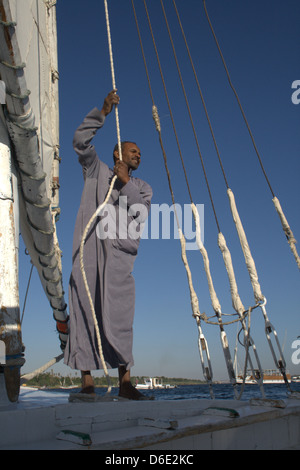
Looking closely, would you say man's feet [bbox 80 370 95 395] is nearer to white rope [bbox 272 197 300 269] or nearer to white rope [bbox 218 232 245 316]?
white rope [bbox 218 232 245 316]

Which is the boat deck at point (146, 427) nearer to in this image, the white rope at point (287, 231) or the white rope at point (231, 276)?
the white rope at point (231, 276)

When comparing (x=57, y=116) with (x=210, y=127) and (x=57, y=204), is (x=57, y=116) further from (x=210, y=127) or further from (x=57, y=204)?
(x=210, y=127)

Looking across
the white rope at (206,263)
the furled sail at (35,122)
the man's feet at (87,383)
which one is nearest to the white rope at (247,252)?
the white rope at (206,263)

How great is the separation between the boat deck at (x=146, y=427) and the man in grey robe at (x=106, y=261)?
0.41m

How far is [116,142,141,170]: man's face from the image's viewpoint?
11.1 feet

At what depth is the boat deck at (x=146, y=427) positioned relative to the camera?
1586 millimetres

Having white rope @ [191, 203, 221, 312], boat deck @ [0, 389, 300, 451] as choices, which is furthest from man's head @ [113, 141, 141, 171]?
boat deck @ [0, 389, 300, 451]

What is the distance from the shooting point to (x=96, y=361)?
2660 mm

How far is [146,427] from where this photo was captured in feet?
5.97

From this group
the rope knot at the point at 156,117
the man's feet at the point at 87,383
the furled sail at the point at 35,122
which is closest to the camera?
the furled sail at the point at 35,122


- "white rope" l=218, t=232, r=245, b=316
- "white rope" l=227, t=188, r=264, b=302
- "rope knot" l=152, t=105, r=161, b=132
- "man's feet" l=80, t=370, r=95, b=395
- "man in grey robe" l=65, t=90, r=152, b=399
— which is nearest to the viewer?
"man's feet" l=80, t=370, r=95, b=395

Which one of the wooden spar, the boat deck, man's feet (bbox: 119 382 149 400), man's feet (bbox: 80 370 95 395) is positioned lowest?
the boat deck
